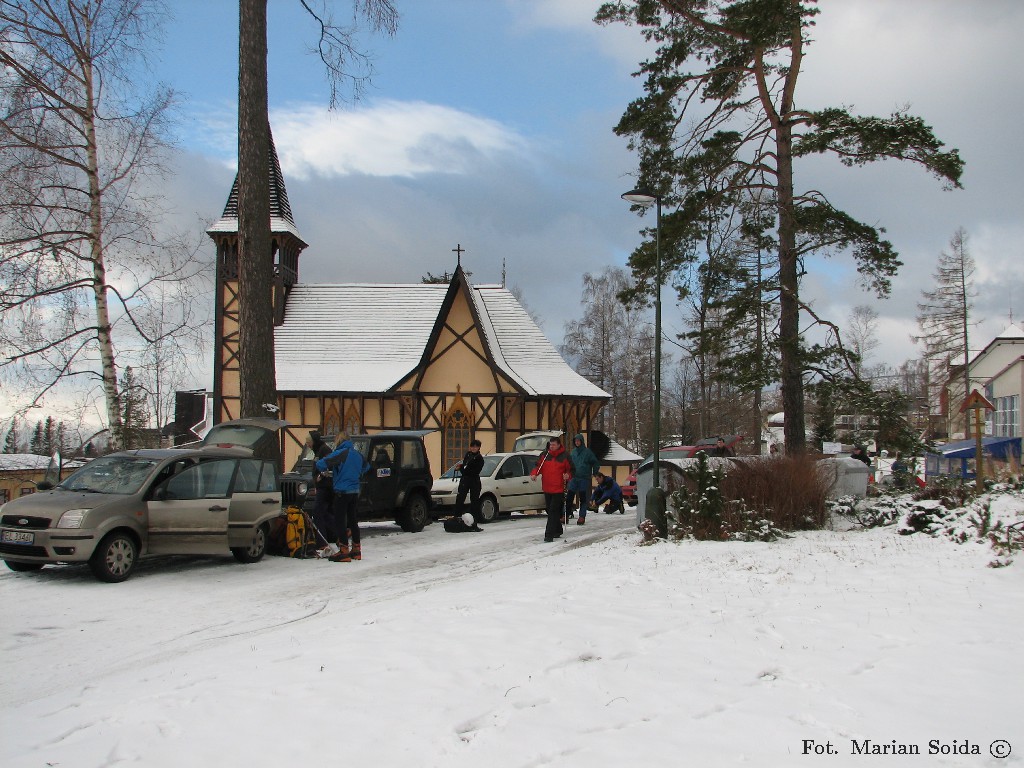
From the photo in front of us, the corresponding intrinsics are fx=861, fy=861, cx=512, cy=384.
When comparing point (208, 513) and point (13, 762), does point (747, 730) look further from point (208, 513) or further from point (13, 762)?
point (208, 513)

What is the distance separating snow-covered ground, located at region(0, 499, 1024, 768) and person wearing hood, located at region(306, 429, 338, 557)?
3112 millimetres

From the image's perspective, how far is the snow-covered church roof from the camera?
32719 millimetres

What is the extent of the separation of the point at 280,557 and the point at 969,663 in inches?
364

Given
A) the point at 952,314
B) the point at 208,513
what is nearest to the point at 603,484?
the point at 208,513

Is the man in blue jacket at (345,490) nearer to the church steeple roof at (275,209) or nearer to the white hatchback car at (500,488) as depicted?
the white hatchback car at (500,488)

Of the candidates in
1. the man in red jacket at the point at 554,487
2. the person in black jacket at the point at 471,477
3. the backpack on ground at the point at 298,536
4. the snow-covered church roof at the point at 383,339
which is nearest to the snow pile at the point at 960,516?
the man in red jacket at the point at 554,487

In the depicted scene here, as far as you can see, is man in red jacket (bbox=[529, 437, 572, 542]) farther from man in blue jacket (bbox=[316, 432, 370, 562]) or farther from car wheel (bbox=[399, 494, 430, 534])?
man in blue jacket (bbox=[316, 432, 370, 562])

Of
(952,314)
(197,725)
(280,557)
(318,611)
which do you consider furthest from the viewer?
(952,314)

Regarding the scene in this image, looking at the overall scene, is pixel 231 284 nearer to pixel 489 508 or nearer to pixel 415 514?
pixel 489 508

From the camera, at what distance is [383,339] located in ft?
114

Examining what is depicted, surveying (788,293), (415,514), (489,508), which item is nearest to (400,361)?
(489,508)

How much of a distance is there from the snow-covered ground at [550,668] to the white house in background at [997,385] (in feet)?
129

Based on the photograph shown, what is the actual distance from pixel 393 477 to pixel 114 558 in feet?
20.4

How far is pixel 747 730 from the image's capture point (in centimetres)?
431
